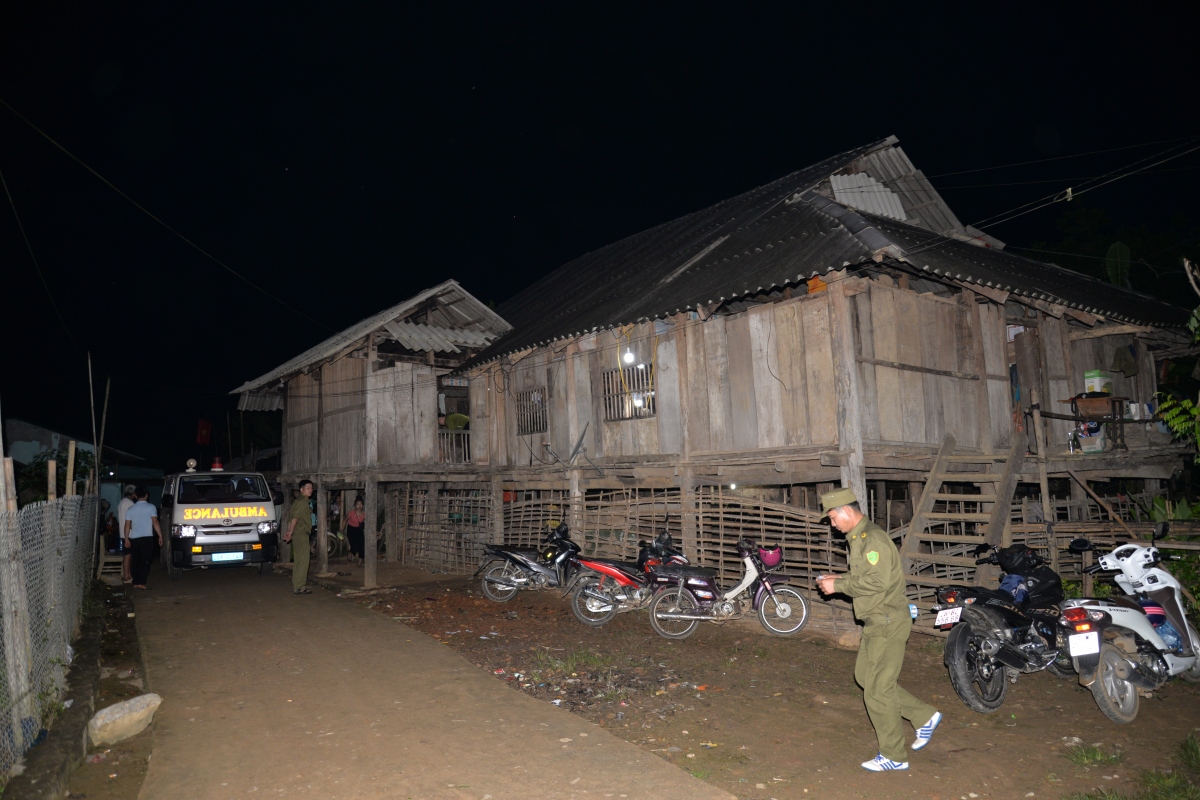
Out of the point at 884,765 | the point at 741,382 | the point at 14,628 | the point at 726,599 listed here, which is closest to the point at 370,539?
the point at 726,599

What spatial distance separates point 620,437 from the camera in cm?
1283

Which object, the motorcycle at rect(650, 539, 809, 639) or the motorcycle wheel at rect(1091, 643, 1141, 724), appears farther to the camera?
the motorcycle at rect(650, 539, 809, 639)

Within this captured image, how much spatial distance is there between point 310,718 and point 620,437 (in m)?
7.38

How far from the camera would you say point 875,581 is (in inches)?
210

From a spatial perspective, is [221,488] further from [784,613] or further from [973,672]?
[973,672]

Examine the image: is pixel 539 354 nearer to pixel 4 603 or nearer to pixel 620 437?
pixel 620 437

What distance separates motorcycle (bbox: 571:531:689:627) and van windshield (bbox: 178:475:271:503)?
317 inches

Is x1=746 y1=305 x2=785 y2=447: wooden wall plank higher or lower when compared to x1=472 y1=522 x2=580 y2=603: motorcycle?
higher

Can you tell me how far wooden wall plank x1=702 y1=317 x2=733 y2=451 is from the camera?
11.1m

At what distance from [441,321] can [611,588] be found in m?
9.24

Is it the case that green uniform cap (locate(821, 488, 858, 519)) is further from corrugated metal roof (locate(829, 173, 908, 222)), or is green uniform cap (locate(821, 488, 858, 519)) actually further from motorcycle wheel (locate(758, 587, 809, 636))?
corrugated metal roof (locate(829, 173, 908, 222))

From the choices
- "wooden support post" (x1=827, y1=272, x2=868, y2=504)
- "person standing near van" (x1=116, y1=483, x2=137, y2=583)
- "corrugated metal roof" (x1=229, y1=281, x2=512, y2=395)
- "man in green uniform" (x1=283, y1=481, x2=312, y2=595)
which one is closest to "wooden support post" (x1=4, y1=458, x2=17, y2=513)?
"man in green uniform" (x1=283, y1=481, x2=312, y2=595)

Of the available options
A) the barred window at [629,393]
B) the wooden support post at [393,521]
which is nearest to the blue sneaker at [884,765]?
the barred window at [629,393]

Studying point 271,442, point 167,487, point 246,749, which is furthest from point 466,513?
A: point 271,442
